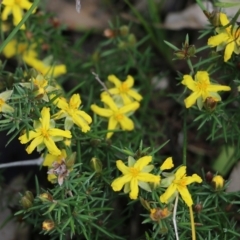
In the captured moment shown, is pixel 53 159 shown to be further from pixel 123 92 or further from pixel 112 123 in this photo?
pixel 123 92

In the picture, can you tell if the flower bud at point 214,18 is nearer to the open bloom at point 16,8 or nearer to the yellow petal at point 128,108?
the yellow petal at point 128,108

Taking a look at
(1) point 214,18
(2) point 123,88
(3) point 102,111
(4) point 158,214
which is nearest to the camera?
(4) point 158,214

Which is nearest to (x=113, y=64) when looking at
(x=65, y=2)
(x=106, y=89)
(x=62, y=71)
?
(x=62, y=71)

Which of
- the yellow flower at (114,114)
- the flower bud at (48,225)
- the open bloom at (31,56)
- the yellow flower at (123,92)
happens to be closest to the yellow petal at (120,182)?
the flower bud at (48,225)

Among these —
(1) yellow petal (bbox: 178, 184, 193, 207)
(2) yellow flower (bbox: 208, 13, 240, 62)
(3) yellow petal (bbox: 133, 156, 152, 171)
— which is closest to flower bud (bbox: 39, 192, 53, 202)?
(3) yellow petal (bbox: 133, 156, 152, 171)

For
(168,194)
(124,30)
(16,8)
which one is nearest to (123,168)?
(168,194)

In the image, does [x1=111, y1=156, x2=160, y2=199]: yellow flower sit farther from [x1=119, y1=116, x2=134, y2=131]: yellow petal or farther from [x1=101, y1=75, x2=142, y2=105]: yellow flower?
[x1=101, y1=75, x2=142, y2=105]: yellow flower
